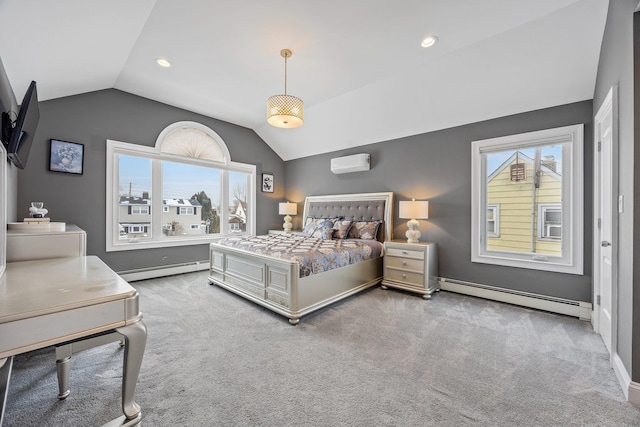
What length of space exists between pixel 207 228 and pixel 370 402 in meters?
4.46

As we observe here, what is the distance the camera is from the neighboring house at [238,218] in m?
5.58

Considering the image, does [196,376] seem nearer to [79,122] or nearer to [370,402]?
[370,402]

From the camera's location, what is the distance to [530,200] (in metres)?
3.39

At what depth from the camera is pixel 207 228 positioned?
5188mm

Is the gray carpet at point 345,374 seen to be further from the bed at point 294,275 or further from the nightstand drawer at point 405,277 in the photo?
the nightstand drawer at point 405,277

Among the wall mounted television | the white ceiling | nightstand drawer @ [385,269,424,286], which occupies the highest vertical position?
the white ceiling

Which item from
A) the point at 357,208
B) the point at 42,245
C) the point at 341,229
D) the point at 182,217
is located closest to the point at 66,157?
the point at 182,217

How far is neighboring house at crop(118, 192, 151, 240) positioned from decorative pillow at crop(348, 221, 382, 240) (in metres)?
3.43

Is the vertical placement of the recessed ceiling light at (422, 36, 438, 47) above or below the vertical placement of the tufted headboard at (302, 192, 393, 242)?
above

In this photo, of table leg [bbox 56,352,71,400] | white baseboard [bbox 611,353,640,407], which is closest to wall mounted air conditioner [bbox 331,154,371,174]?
white baseboard [bbox 611,353,640,407]

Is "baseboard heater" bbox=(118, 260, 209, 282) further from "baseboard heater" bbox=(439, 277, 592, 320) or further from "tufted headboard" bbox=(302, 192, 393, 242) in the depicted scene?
"baseboard heater" bbox=(439, 277, 592, 320)

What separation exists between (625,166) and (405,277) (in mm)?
2468


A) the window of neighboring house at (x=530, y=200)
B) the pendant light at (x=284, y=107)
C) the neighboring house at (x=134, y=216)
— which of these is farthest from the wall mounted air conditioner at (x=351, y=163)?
the neighboring house at (x=134, y=216)

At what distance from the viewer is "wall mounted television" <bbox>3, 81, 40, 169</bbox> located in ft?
6.87
